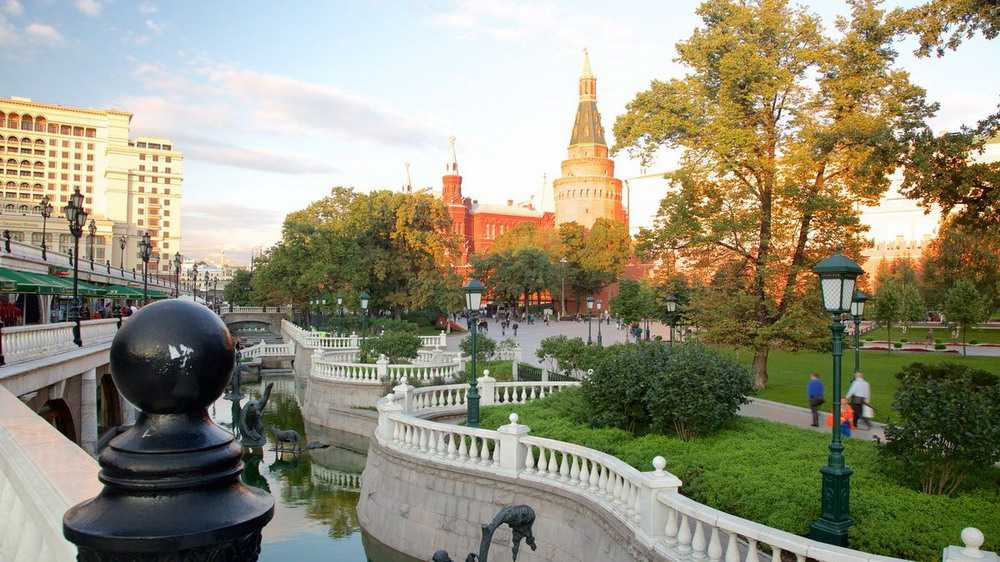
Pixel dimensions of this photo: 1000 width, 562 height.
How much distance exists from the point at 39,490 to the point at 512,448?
→ 27.4 ft

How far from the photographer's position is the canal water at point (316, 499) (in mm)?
14940

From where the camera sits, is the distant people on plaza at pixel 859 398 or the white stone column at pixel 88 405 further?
the white stone column at pixel 88 405

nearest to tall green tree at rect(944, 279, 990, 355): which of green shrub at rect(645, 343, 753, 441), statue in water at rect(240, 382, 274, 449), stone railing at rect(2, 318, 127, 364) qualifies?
green shrub at rect(645, 343, 753, 441)

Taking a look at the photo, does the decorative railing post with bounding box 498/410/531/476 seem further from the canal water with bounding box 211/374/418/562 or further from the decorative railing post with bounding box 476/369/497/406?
the decorative railing post with bounding box 476/369/497/406

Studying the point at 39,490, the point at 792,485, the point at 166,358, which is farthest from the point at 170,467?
the point at 792,485

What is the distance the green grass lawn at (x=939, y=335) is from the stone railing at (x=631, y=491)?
42272mm

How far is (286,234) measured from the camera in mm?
57625

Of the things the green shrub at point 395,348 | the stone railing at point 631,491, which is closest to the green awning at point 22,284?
the stone railing at point 631,491

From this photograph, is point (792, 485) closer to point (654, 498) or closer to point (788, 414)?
point (654, 498)

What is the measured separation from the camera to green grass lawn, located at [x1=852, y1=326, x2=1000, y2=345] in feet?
159

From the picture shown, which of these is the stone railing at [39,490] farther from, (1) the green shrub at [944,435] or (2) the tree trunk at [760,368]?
(2) the tree trunk at [760,368]

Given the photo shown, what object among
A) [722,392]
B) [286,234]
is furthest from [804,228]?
[286,234]

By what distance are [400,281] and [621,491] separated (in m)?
49.4

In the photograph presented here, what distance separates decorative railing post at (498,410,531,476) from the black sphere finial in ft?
31.9
